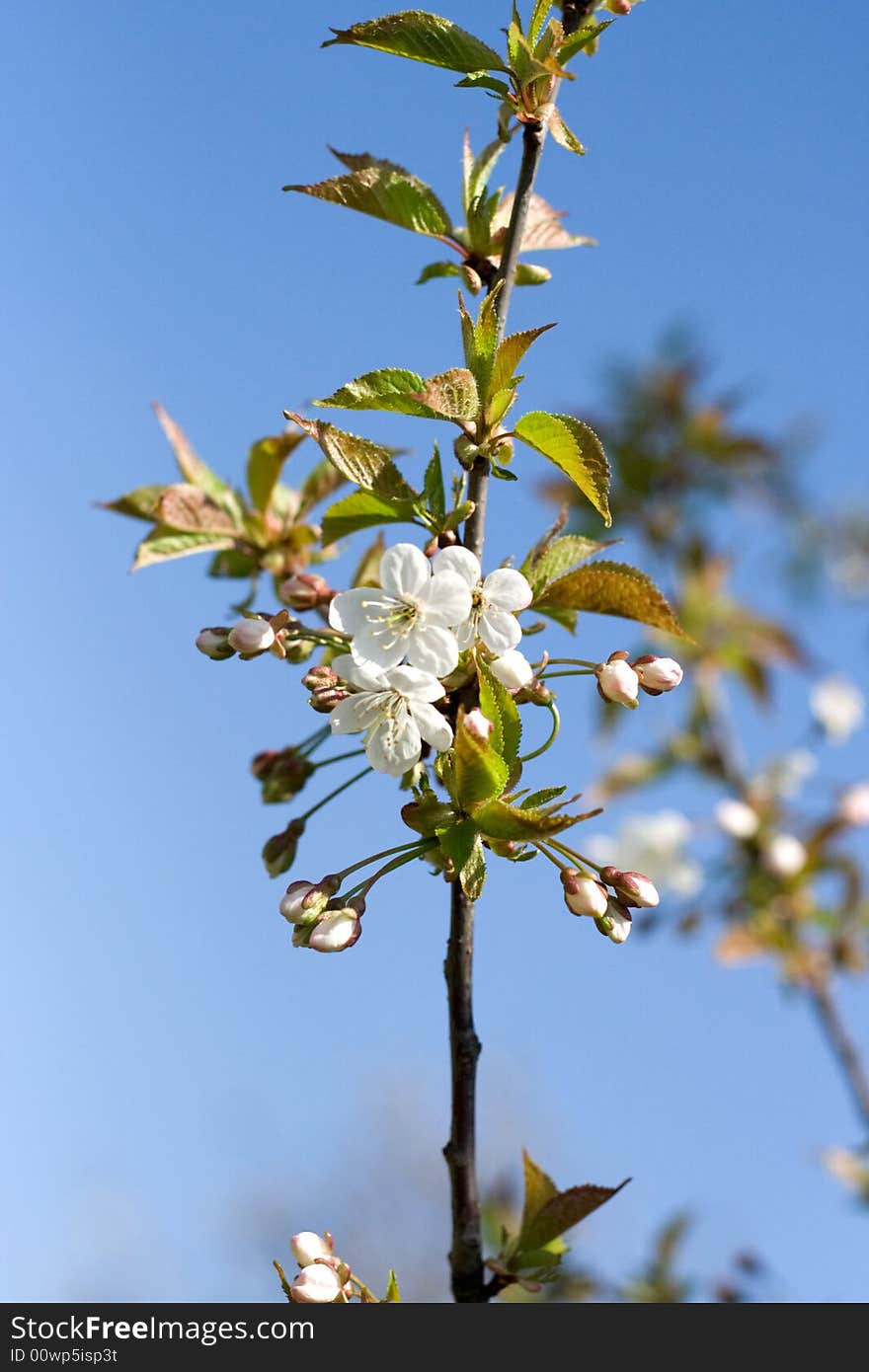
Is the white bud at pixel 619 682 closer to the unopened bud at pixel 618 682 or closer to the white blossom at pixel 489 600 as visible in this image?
the unopened bud at pixel 618 682

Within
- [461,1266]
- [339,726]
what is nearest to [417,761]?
[339,726]

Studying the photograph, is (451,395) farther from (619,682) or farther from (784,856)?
(784,856)

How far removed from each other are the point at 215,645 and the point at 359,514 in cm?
22

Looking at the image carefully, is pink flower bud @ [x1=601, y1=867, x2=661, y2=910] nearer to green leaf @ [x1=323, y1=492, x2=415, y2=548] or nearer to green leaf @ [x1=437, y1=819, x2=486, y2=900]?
green leaf @ [x1=437, y1=819, x2=486, y2=900]

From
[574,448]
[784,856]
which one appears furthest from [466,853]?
[784,856]

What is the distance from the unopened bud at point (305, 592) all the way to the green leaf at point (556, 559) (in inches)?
10.3

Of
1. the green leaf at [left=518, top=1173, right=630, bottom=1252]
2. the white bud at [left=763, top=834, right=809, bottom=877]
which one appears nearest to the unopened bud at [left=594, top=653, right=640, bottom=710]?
the green leaf at [left=518, top=1173, right=630, bottom=1252]

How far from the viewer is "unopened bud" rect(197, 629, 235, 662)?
136cm

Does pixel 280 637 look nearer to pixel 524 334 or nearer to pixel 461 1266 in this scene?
pixel 524 334

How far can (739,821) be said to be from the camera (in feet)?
11.9

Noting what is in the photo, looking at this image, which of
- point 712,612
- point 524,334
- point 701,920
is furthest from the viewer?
point 712,612

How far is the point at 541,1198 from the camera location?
140 cm

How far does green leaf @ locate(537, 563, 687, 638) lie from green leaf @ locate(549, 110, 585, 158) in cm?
44
